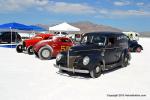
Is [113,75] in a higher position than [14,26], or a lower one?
lower

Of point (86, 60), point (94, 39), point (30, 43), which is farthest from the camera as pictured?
point (30, 43)

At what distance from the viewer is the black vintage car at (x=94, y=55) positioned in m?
9.47

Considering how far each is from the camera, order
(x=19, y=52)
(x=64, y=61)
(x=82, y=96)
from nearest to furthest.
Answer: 1. (x=82, y=96)
2. (x=64, y=61)
3. (x=19, y=52)

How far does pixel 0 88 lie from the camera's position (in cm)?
777

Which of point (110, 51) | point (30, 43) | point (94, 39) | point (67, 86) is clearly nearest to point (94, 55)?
point (110, 51)

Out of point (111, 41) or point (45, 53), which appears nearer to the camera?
point (111, 41)

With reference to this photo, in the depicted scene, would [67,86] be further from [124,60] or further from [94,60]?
[124,60]

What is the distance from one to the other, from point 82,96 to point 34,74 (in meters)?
3.74

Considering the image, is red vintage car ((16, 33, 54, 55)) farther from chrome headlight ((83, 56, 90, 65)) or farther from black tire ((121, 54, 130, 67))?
chrome headlight ((83, 56, 90, 65))

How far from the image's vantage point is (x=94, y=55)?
9.70m

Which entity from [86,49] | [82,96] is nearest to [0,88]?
[82,96]

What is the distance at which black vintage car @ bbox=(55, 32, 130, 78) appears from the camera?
373 inches

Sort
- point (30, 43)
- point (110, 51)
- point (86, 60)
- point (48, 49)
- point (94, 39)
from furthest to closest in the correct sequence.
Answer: point (30, 43), point (48, 49), point (94, 39), point (110, 51), point (86, 60)

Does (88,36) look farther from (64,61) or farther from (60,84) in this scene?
(60,84)
